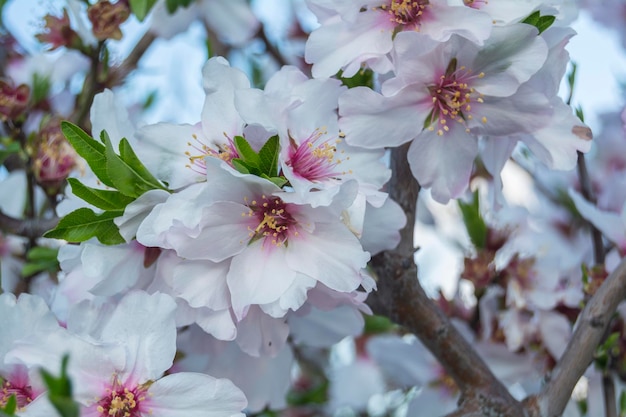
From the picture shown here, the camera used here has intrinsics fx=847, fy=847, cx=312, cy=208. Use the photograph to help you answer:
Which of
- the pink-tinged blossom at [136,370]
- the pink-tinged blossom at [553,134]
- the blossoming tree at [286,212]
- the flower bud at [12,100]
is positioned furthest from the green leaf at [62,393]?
the flower bud at [12,100]

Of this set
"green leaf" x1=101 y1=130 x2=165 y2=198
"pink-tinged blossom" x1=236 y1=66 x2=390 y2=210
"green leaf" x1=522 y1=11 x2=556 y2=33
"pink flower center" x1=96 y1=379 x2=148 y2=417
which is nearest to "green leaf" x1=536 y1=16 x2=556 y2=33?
"green leaf" x1=522 y1=11 x2=556 y2=33

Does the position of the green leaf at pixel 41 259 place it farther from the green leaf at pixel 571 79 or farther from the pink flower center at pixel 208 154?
the green leaf at pixel 571 79

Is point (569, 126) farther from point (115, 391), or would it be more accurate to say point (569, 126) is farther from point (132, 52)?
point (132, 52)

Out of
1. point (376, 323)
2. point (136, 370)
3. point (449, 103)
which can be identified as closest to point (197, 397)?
point (136, 370)

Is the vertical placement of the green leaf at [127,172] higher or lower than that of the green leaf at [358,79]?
lower

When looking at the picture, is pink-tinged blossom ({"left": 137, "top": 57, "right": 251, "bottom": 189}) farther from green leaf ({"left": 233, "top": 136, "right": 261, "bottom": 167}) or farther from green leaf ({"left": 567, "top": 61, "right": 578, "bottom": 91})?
green leaf ({"left": 567, "top": 61, "right": 578, "bottom": 91})
